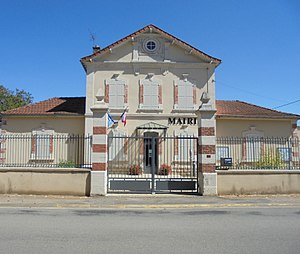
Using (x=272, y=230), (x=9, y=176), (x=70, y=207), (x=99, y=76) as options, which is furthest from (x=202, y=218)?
(x=99, y=76)

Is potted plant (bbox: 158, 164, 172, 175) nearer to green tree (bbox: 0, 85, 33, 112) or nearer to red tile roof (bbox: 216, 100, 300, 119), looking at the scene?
red tile roof (bbox: 216, 100, 300, 119)

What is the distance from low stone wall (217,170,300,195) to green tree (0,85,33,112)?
120ft

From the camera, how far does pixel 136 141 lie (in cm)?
2125

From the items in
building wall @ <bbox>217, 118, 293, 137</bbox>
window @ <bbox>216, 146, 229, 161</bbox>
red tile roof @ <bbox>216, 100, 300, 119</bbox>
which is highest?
red tile roof @ <bbox>216, 100, 300, 119</bbox>

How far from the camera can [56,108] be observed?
22797 millimetres

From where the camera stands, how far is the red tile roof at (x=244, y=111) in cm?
2245

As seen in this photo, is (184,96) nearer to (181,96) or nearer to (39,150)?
(181,96)

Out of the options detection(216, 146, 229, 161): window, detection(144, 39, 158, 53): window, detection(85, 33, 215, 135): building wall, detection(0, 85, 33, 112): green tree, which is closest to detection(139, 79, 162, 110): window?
detection(85, 33, 215, 135): building wall

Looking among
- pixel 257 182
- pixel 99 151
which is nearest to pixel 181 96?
pixel 257 182

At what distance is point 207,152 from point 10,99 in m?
37.2

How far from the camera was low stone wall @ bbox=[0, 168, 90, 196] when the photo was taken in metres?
12.0

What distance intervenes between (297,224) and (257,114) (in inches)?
648

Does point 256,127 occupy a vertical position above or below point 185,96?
below

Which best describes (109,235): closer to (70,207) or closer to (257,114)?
(70,207)
